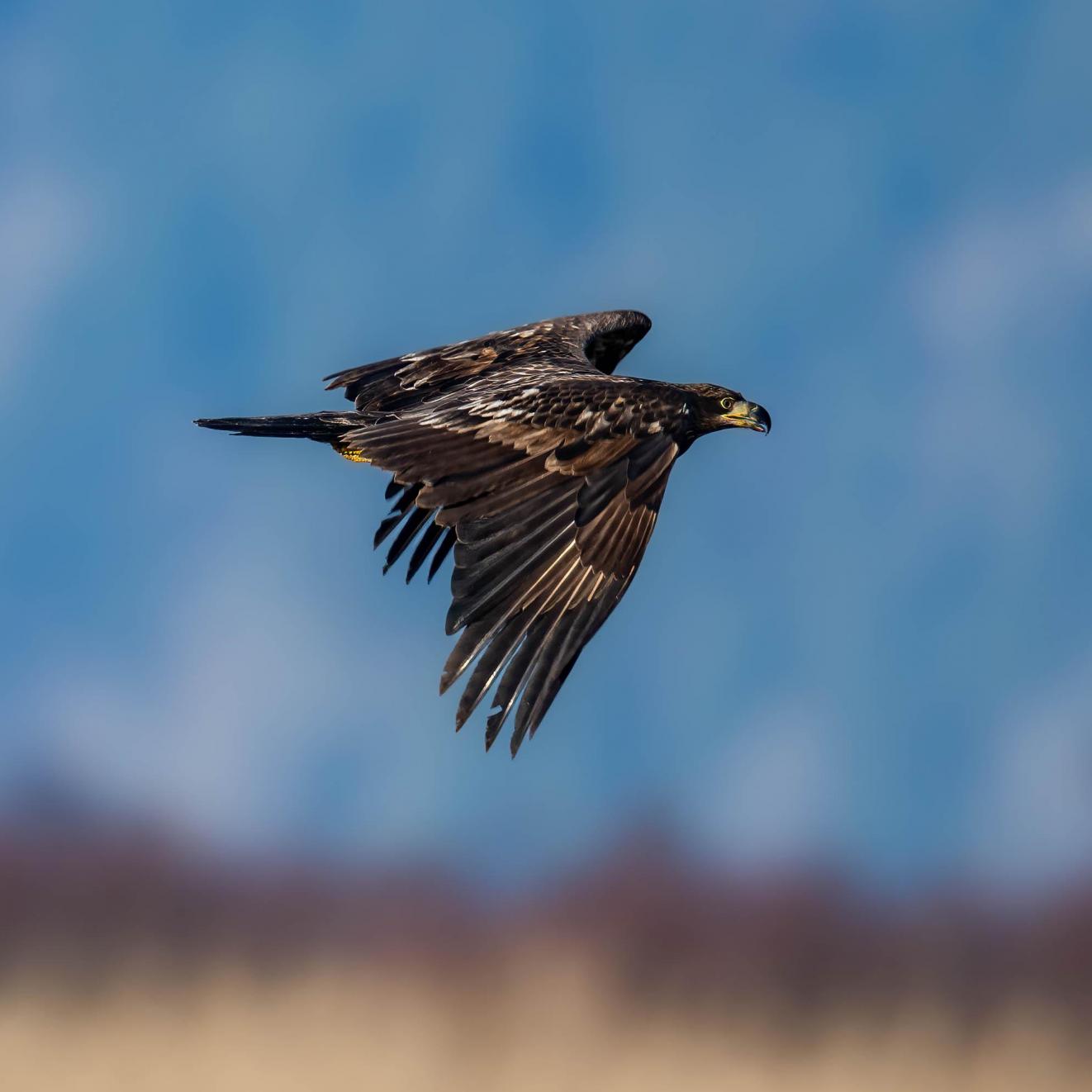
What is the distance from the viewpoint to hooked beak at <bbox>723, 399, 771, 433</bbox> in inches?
431

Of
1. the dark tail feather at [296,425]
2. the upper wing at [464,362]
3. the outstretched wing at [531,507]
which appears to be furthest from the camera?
the upper wing at [464,362]

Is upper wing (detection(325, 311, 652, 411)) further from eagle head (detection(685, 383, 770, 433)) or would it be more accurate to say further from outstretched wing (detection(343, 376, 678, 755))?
outstretched wing (detection(343, 376, 678, 755))

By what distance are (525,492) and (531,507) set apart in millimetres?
112

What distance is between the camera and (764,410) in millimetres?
11094

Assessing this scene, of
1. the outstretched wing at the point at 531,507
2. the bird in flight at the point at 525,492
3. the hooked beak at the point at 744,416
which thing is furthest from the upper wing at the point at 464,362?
the outstretched wing at the point at 531,507

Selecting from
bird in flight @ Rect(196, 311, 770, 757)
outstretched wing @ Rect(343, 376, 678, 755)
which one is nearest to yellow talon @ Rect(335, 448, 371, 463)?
bird in flight @ Rect(196, 311, 770, 757)

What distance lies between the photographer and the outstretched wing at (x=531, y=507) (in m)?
8.12

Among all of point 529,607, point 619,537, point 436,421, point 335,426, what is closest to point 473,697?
point 529,607

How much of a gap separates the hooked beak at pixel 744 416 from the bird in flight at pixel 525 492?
5.8 inches

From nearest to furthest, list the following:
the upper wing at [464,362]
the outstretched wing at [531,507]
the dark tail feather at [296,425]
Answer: the outstretched wing at [531,507], the dark tail feather at [296,425], the upper wing at [464,362]

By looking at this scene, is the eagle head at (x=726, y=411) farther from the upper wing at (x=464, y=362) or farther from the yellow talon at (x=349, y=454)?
the yellow talon at (x=349, y=454)

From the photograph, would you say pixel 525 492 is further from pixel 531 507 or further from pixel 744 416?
pixel 744 416

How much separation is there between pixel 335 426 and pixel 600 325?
351 cm

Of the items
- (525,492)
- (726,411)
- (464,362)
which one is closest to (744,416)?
(726,411)
